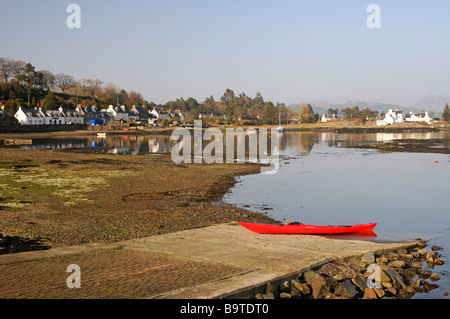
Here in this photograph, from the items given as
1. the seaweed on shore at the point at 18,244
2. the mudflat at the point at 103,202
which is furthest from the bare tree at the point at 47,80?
the seaweed on shore at the point at 18,244

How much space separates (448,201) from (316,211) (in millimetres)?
10724

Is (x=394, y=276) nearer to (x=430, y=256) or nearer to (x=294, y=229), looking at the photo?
(x=430, y=256)

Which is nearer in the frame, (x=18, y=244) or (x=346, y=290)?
(x=346, y=290)

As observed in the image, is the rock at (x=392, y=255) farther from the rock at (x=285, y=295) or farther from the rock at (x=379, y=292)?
the rock at (x=285, y=295)

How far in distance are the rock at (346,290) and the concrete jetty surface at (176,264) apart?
1.18 m

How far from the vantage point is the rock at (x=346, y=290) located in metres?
11.4

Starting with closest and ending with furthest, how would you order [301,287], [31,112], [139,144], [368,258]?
[301,287] → [368,258] → [139,144] → [31,112]

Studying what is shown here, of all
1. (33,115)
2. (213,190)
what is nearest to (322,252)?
(213,190)

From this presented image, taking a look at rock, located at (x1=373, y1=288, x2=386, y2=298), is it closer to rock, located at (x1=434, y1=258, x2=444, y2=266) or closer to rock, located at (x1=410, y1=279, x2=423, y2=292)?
rock, located at (x1=410, y1=279, x2=423, y2=292)

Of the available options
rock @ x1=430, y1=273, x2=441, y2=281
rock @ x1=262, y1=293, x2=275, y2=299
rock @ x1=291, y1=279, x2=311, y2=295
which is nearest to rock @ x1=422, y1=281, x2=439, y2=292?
rock @ x1=430, y1=273, x2=441, y2=281

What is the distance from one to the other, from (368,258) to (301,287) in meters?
3.55

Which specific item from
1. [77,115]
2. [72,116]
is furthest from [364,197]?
[77,115]

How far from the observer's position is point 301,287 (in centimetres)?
1141
